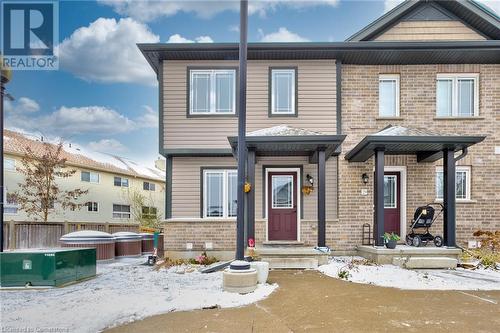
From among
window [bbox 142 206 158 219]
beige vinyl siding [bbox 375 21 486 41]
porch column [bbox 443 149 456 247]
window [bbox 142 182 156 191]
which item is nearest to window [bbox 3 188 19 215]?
window [bbox 142 206 158 219]

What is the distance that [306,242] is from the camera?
31.7ft

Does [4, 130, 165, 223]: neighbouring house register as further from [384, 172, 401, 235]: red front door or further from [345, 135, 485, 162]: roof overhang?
[345, 135, 485, 162]: roof overhang

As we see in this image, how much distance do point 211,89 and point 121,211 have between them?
17.7 metres

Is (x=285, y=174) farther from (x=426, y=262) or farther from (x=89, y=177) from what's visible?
(x=89, y=177)

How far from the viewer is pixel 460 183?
10070 mm

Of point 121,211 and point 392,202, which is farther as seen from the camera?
point 121,211

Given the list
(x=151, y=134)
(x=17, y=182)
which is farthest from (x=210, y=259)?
(x=151, y=134)

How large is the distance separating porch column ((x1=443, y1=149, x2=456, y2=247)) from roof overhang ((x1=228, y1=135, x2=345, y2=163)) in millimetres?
2949

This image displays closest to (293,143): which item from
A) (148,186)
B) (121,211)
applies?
(121,211)

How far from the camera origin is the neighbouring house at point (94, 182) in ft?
57.3

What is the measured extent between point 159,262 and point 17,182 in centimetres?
1300

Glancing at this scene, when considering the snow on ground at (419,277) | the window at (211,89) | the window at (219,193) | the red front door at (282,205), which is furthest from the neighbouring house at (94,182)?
the snow on ground at (419,277)

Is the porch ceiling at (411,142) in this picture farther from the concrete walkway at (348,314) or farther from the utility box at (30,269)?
the utility box at (30,269)

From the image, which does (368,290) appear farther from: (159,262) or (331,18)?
(331,18)
